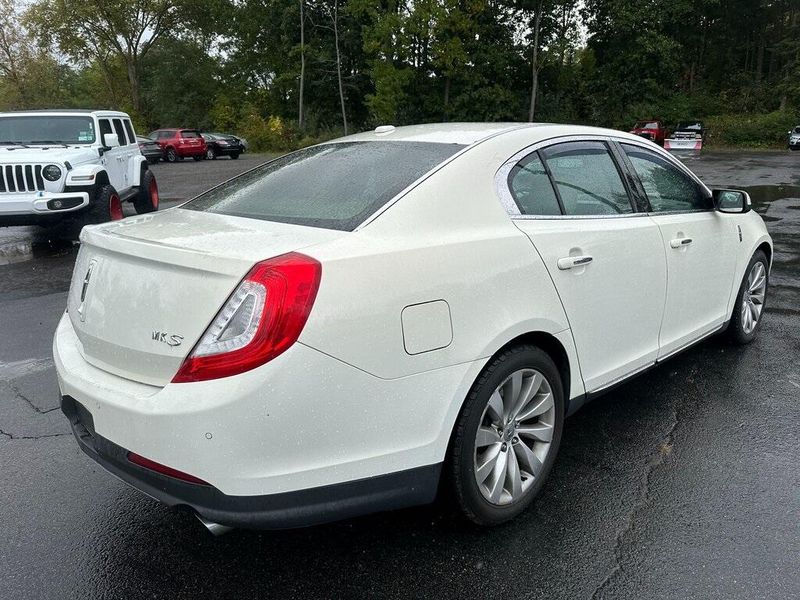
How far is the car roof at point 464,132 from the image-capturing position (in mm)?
2887

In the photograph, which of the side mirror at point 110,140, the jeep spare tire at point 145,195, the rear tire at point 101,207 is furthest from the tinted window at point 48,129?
the jeep spare tire at point 145,195

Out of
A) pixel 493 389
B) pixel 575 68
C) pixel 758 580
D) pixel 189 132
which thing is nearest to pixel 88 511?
pixel 493 389

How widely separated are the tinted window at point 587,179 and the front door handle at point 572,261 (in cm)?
25

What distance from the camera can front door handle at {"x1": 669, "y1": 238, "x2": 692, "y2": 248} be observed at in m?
3.42

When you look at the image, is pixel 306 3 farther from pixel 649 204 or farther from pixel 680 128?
pixel 649 204

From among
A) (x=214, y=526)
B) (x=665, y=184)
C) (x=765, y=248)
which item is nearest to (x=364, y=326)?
(x=214, y=526)

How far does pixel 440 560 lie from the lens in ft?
7.96

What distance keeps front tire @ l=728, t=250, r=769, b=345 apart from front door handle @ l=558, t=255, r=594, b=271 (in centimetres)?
209

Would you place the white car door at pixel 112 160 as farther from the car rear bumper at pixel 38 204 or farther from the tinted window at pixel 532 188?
the tinted window at pixel 532 188

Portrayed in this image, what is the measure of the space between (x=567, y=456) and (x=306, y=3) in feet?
130

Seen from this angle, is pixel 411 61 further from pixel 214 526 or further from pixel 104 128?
pixel 214 526

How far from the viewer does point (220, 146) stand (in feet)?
107

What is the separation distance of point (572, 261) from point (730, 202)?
1.78m

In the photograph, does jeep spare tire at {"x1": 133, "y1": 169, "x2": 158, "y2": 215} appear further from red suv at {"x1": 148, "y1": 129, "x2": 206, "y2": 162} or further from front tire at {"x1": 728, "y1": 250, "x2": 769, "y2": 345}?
red suv at {"x1": 148, "y1": 129, "x2": 206, "y2": 162}
